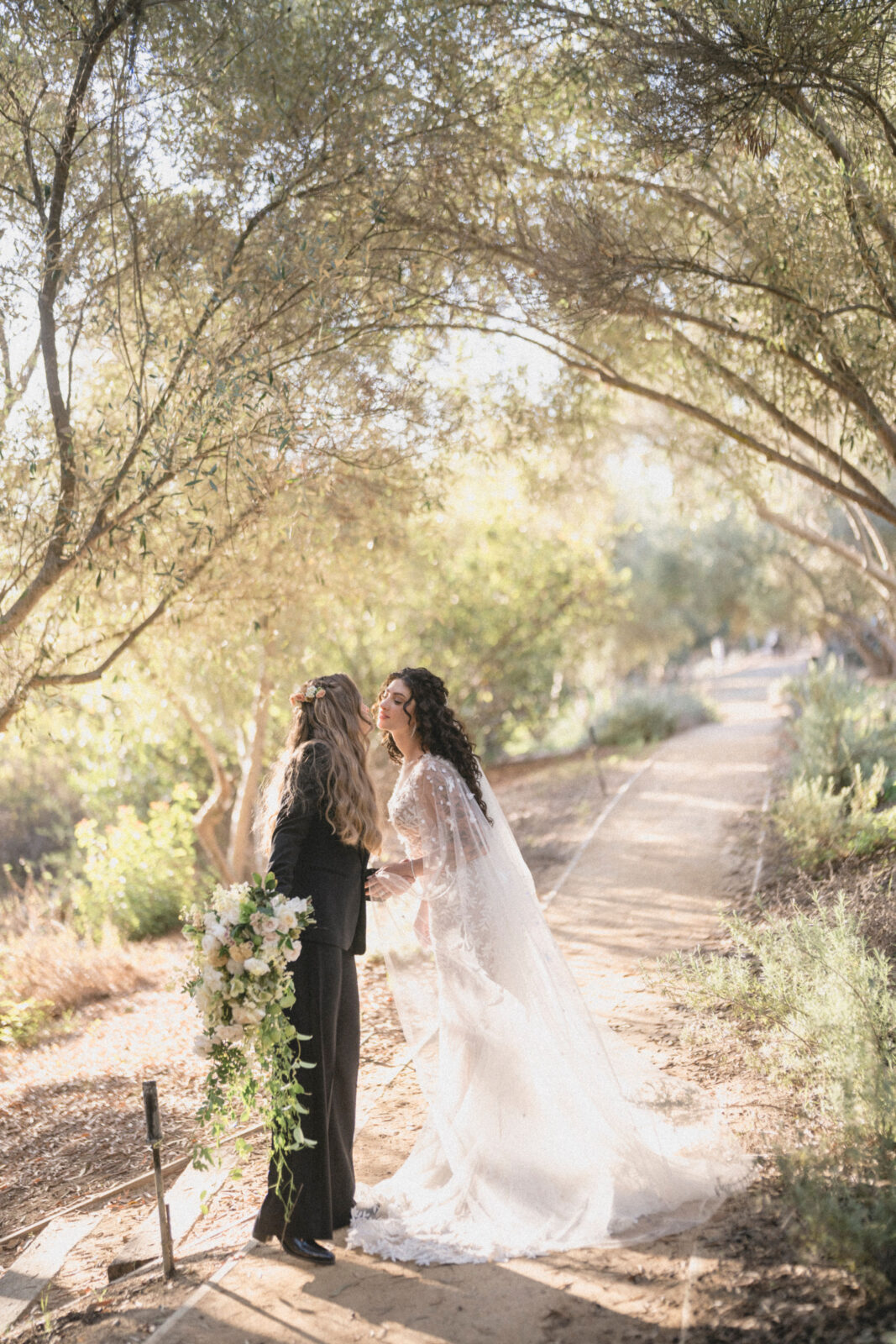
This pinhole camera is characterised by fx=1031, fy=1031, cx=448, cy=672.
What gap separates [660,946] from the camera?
26.1 ft

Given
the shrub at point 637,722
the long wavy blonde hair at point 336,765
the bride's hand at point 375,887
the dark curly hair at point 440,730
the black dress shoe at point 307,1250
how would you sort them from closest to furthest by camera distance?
the black dress shoe at point 307,1250
the long wavy blonde hair at point 336,765
the bride's hand at point 375,887
the dark curly hair at point 440,730
the shrub at point 637,722

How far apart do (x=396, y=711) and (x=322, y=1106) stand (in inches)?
64.8

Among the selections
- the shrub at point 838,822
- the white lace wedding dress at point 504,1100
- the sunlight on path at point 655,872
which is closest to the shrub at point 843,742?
the shrub at point 838,822

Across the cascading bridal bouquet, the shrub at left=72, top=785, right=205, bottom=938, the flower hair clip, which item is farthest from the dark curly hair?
the shrub at left=72, top=785, right=205, bottom=938

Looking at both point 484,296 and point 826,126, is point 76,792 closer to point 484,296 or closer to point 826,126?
point 484,296

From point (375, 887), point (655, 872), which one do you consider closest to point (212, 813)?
point (655, 872)

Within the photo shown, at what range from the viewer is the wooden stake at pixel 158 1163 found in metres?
3.64

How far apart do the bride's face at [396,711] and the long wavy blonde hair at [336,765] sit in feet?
0.73

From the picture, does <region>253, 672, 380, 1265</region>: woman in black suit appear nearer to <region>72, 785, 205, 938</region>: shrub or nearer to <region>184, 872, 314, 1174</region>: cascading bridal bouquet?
<region>184, 872, 314, 1174</region>: cascading bridal bouquet

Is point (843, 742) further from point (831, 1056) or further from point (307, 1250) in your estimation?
point (307, 1250)

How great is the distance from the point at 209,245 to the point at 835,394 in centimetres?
445

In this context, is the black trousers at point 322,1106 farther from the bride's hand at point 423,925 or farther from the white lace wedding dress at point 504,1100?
the bride's hand at point 423,925

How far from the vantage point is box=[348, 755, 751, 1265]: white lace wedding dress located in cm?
A: 382

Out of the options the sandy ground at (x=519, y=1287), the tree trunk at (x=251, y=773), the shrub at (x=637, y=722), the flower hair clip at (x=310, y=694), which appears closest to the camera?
the sandy ground at (x=519, y=1287)
